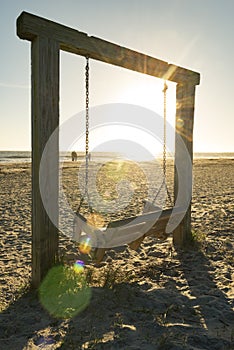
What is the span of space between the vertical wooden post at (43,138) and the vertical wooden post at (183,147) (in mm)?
2499

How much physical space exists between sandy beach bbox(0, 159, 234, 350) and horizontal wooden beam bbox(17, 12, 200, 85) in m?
2.90

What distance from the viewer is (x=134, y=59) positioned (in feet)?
14.5

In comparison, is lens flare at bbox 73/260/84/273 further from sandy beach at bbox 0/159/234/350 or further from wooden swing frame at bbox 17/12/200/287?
wooden swing frame at bbox 17/12/200/287

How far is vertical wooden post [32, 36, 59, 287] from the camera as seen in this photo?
3445mm

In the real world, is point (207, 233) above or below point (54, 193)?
below

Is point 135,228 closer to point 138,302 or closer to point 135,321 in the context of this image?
point 138,302

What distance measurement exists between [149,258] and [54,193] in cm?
210

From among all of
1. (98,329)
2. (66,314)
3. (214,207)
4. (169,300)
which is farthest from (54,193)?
(214,207)

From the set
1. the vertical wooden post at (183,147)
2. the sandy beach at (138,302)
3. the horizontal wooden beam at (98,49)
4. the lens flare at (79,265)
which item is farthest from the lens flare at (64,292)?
the horizontal wooden beam at (98,49)

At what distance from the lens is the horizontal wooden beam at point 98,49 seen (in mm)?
3307

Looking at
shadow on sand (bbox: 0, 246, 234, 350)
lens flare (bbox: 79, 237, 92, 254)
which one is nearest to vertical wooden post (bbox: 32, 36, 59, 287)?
lens flare (bbox: 79, 237, 92, 254)

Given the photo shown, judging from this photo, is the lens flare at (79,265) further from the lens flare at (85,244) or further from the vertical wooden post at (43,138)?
the vertical wooden post at (43,138)

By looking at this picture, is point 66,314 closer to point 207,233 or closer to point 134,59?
point 134,59

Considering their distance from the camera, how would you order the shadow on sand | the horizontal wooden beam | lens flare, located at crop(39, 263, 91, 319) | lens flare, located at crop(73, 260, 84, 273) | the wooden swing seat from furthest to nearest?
lens flare, located at crop(73, 260, 84, 273) → the wooden swing seat → the horizontal wooden beam → lens flare, located at crop(39, 263, 91, 319) → the shadow on sand
